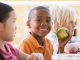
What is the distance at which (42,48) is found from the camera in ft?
3.70

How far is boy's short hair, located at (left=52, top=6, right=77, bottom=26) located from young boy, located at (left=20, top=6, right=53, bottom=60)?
4cm

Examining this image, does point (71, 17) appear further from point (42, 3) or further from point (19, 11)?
point (19, 11)

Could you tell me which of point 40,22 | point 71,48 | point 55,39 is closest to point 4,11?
point 40,22

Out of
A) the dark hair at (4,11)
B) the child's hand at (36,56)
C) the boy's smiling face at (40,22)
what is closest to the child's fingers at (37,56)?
the child's hand at (36,56)

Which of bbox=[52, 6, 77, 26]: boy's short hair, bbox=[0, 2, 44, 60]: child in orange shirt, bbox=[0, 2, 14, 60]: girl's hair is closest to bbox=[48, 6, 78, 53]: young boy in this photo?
bbox=[52, 6, 77, 26]: boy's short hair

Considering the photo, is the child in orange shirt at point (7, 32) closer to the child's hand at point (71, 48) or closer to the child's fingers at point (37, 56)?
the child's fingers at point (37, 56)

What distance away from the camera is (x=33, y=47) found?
112cm

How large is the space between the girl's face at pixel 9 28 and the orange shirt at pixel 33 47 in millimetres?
98

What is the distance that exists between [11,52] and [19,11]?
9.1 inches

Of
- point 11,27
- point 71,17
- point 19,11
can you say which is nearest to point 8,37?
point 11,27

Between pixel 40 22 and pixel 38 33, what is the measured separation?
6 cm

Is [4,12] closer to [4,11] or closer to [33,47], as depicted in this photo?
[4,11]

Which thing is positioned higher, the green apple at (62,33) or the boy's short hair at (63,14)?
the boy's short hair at (63,14)

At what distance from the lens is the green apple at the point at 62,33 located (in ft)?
3.74
